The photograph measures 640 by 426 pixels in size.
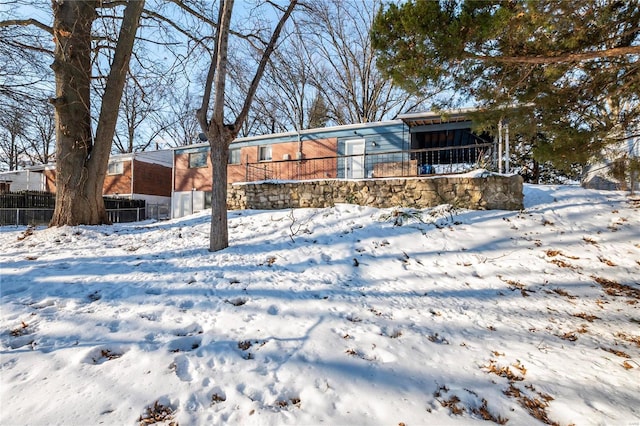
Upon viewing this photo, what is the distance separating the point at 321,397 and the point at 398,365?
2.53ft

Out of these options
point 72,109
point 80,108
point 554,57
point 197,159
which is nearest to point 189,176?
point 197,159

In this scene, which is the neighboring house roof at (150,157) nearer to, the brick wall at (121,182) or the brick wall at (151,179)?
Result: the brick wall at (151,179)

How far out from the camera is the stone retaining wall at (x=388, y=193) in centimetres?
714

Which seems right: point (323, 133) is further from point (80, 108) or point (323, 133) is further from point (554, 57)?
point (554, 57)

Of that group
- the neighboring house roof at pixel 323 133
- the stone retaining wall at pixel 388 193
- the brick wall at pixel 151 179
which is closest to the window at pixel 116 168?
the brick wall at pixel 151 179

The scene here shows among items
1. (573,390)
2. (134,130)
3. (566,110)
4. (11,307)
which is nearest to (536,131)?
(566,110)

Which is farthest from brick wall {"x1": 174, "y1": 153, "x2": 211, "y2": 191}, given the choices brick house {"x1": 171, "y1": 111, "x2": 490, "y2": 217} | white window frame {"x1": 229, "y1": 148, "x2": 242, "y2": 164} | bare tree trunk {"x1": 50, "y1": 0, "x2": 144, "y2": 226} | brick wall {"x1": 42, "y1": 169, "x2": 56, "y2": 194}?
brick wall {"x1": 42, "y1": 169, "x2": 56, "y2": 194}

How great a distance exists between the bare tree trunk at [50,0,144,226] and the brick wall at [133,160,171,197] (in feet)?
41.0

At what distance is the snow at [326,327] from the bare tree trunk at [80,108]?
96 centimetres

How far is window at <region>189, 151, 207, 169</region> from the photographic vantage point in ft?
52.7

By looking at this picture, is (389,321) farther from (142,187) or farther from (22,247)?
(142,187)

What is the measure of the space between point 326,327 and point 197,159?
1544 cm

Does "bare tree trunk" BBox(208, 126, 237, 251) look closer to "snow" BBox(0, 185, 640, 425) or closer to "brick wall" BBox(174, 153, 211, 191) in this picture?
"snow" BBox(0, 185, 640, 425)

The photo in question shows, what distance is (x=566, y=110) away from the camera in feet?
15.5
